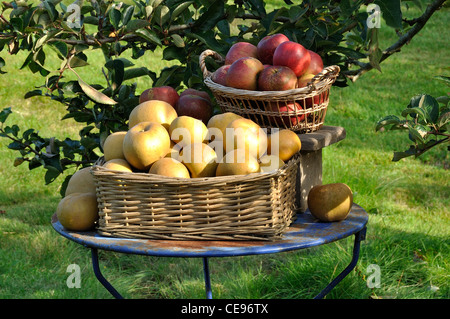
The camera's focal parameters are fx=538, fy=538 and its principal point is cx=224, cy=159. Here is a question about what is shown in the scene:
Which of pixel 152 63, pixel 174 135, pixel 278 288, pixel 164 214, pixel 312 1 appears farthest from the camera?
pixel 152 63

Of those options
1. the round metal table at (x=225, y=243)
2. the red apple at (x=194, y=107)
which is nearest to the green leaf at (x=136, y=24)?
the red apple at (x=194, y=107)

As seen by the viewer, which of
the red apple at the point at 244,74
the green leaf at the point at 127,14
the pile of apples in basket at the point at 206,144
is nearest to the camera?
the pile of apples in basket at the point at 206,144

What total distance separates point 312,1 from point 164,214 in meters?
1.03

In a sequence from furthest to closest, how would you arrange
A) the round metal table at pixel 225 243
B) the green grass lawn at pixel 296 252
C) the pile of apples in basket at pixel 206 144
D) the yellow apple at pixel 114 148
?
the green grass lawn at pixel 296 252 < the yellow apple at pixel 114 148 < the pile of apples in basket at pixel 206 144 < the round metal table at pixel 225 243

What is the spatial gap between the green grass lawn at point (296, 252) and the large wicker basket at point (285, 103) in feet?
1.34

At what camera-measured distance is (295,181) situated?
5.35ft

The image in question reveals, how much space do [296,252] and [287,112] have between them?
5.13 ft

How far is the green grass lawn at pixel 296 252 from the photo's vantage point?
8.70ft

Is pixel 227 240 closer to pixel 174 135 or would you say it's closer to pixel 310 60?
pixel 174 135

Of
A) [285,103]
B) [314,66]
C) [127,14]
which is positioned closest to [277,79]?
[285,103]

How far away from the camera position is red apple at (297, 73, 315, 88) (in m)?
1.74

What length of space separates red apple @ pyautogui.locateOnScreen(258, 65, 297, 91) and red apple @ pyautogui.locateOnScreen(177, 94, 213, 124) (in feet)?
0.67

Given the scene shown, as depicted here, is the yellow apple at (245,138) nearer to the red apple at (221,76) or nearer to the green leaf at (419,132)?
the red apple at (221,76)

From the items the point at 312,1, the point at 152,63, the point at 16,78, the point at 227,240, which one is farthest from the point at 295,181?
the point at 152,63
